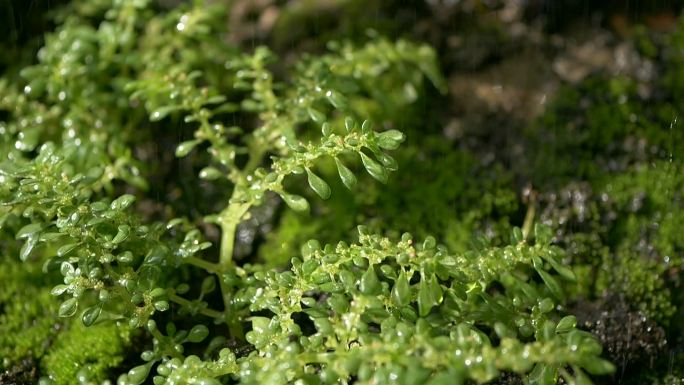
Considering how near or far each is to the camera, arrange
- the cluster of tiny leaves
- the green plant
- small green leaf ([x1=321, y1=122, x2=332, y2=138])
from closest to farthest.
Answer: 1. the cluster of tiny leaves
2. the green plant
3. small green leaf ([x1=321, y1=122, x2=332, y2=138])

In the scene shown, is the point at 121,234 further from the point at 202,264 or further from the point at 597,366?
the point at 597,366

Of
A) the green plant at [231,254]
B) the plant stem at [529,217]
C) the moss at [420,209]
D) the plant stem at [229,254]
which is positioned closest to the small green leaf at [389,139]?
the green plant at [231,254]

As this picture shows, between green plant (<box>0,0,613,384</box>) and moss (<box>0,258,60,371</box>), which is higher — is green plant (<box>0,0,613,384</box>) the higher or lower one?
the higher one

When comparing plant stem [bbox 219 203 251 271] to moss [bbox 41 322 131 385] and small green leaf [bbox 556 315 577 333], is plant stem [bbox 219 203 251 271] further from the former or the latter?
Result: small green leaf [bbox 556 315 577 333]

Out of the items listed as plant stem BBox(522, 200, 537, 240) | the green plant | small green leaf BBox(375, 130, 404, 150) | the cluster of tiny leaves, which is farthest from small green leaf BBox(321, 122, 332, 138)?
plant stem BBox(522, 200, 537, 240)

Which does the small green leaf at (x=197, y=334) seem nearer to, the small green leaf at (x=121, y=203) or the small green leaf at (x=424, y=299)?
the small green leaf at (x=121, y=203)

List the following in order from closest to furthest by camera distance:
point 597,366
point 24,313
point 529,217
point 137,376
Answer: point 597,366, point 137,376, point 24,313, point 529,217

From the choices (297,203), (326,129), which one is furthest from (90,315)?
(326,129)
